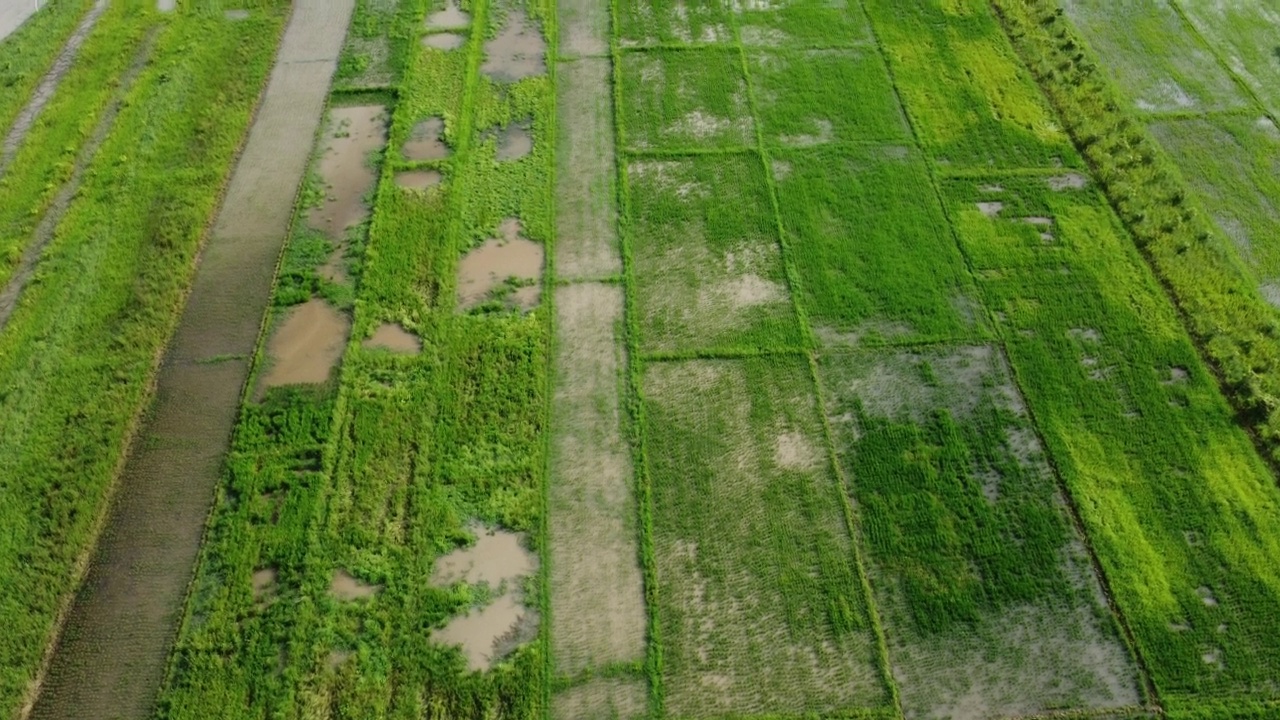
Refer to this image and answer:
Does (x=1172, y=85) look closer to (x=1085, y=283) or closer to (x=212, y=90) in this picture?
(x=1085, y=283)

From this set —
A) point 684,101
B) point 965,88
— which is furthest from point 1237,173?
point 684,101

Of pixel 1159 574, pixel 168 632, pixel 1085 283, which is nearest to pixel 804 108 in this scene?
pixel 1085 283

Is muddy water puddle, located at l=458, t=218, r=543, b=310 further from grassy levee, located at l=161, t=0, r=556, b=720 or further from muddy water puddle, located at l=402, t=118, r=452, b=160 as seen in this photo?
muddy water puddle, located at l=402, t=118, r=452, b=160

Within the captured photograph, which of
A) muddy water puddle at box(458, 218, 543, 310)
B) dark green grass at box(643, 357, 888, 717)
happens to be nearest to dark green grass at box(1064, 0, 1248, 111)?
dark green grass at box(643, 357, 888, 717)

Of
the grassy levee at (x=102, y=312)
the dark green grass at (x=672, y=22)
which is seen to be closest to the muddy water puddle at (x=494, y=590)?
the grassy levee at (x=102, y=312)

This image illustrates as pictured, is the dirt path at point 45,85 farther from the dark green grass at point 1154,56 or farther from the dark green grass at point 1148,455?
the dark green grass at point 1154,56

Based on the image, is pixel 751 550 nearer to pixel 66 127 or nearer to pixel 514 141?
pixel 514 141
